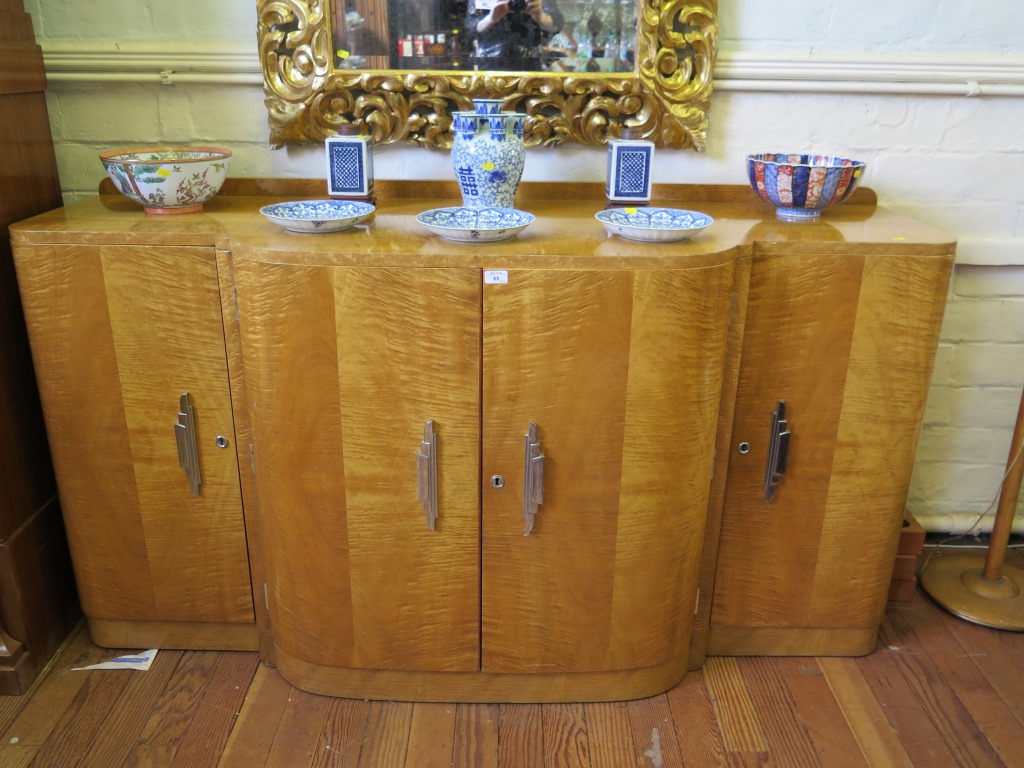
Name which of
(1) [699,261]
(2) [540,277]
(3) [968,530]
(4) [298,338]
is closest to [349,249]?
(4) [298,338]

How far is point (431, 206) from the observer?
1905 millimetres

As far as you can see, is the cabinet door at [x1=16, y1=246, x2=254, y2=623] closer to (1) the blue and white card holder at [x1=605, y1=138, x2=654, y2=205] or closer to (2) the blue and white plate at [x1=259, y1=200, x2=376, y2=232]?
(2) the blue and white plate at [x1=259, y1=200, x2=376, y2=232]

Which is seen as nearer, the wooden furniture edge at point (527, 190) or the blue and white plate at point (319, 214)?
the blue and white plate at point (319, 214)

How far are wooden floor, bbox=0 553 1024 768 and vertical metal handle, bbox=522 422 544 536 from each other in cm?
44

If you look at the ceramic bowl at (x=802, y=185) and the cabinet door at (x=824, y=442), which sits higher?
the ceramic bowl at (x=802, y=185)

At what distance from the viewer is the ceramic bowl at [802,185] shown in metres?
1.71

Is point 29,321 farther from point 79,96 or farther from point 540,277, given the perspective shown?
point 540,277

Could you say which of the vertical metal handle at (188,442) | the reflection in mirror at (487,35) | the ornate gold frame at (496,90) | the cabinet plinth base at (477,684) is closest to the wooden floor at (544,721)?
the cabinet plinth base at (477,684)

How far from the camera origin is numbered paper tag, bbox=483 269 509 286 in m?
1.45

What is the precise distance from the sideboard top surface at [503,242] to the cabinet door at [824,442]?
8cm

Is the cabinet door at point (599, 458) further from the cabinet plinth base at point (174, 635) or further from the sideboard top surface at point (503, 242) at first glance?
the cabinet plinth base at point (174, 635)

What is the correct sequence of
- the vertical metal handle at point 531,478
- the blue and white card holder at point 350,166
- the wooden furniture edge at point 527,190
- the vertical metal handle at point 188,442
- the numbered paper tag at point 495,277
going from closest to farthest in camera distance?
the numbered paper tag at point 495,277
the vertical metal handle at point 531,478
the vertical metal handle at point 188,442
the blue and white card holder at point 350,166
the wooden furniture edge at point 527,190

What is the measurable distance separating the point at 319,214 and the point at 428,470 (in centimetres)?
55

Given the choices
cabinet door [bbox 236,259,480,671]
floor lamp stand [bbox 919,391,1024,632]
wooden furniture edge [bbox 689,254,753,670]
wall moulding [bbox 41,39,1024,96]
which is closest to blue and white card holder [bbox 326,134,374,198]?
wall moulding [bbox 41,39,1024,96]
